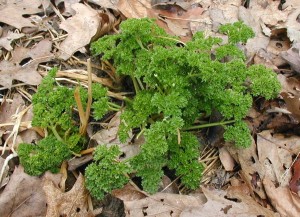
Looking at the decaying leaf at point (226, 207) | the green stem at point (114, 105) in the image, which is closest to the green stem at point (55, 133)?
the green stem at point (114, 105)

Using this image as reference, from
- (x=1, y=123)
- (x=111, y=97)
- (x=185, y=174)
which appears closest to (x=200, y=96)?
(x=185, y=174)

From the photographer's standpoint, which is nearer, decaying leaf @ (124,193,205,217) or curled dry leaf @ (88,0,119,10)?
decaying leaf @ (124,193,205,217)

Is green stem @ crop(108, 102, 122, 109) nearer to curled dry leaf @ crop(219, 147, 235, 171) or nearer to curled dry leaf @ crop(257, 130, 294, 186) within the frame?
curled dry leaf @ crop(219, 147, 235, 171)

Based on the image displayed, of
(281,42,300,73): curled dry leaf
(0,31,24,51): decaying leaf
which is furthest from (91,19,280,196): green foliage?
(0,31,24,51): decaying leaf

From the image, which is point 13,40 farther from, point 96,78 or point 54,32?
point 96,78

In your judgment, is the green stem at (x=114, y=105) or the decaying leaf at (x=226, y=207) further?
the green stem at (x=114, y=105)

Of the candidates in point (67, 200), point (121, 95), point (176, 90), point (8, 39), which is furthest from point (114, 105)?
point (8, 39)

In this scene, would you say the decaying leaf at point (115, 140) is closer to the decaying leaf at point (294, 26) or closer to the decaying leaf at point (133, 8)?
the decaying leaf at point (133, 8)
